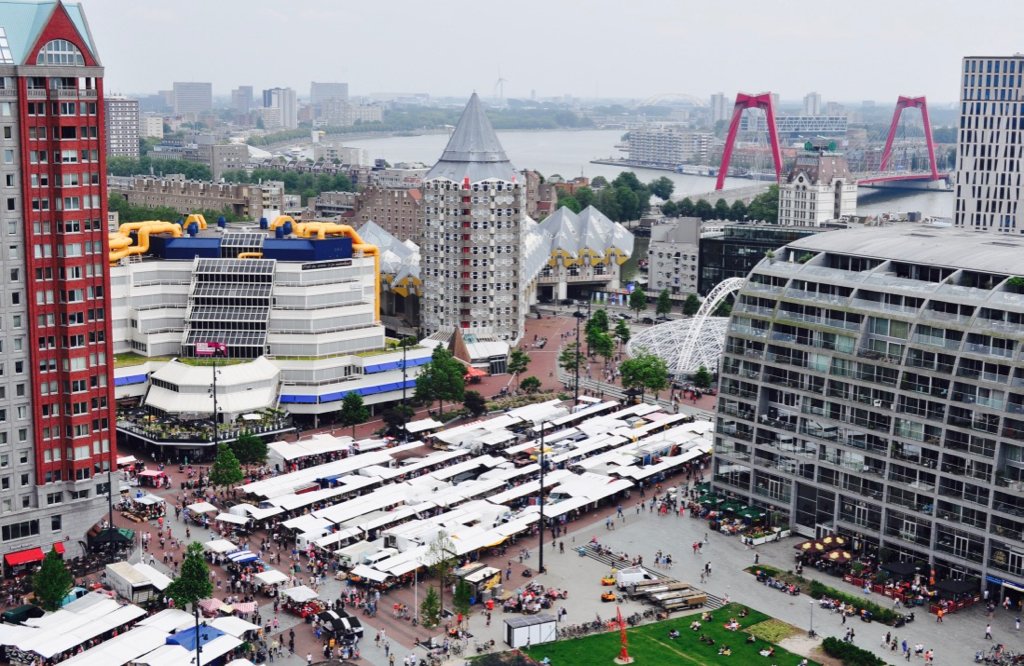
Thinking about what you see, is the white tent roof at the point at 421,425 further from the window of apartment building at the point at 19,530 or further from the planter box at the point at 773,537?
the window of apartment building at the point at 19,530

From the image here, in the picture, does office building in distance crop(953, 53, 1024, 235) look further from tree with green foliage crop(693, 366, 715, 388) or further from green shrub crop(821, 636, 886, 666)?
green shrub crop(821, 636, 886, 666)

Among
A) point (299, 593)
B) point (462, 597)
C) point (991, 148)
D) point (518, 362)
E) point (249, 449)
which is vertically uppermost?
point (991, 148)

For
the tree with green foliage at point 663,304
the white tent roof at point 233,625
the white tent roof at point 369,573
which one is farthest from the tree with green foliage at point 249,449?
the tree with green foliage at point 663,304

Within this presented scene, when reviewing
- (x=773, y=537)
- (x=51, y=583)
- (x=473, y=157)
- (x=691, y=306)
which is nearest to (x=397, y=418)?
(x=773, y=537)

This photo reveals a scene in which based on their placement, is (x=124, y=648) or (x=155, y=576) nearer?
(x=124, y=648)

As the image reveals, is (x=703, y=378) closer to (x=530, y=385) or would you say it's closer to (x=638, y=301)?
(x=530, y=385)

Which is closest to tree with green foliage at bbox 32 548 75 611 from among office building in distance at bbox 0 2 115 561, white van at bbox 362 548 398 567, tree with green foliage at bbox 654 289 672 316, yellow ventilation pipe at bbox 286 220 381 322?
office building in distance at bbox 0 2 115 561
